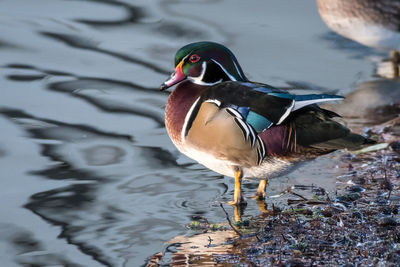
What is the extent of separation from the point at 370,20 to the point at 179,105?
3.85 metres

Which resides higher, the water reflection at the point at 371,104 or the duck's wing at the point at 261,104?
the duck's wing at the point at 261,104

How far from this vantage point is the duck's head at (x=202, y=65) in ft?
16.9

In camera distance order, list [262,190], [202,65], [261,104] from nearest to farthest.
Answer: [261,104]
[202,65]
[262,190]

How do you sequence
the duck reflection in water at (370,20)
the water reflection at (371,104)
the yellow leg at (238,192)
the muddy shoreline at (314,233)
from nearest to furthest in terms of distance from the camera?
the muddy shoreline at (314,233) < the yellow leg at (238,192) < the water reflection at (371,104) < the duck reflection in water at (370,20)

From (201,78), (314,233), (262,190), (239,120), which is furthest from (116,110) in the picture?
(314,233)

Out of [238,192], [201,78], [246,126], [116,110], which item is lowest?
[238,192]

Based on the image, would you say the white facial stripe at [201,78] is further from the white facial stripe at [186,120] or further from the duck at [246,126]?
the white facial stripe at [186,120]

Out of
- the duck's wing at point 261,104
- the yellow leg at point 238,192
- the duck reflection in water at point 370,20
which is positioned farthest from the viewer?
the duck reflection in water at point 370,20

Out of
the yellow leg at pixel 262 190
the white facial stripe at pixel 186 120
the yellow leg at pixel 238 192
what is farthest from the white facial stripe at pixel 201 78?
the yellow leg at pixel 262 190

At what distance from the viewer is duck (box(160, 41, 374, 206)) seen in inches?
189

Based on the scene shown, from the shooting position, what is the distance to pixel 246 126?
15.8ft

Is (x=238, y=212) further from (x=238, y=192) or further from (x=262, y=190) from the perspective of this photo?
(x=262, y=190)

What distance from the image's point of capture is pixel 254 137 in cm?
486

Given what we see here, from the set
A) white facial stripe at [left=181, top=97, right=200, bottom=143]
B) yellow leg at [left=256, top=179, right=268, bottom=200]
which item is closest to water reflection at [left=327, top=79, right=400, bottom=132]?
yellow leg at [left=256, top=179, right=268, bottom=200]
